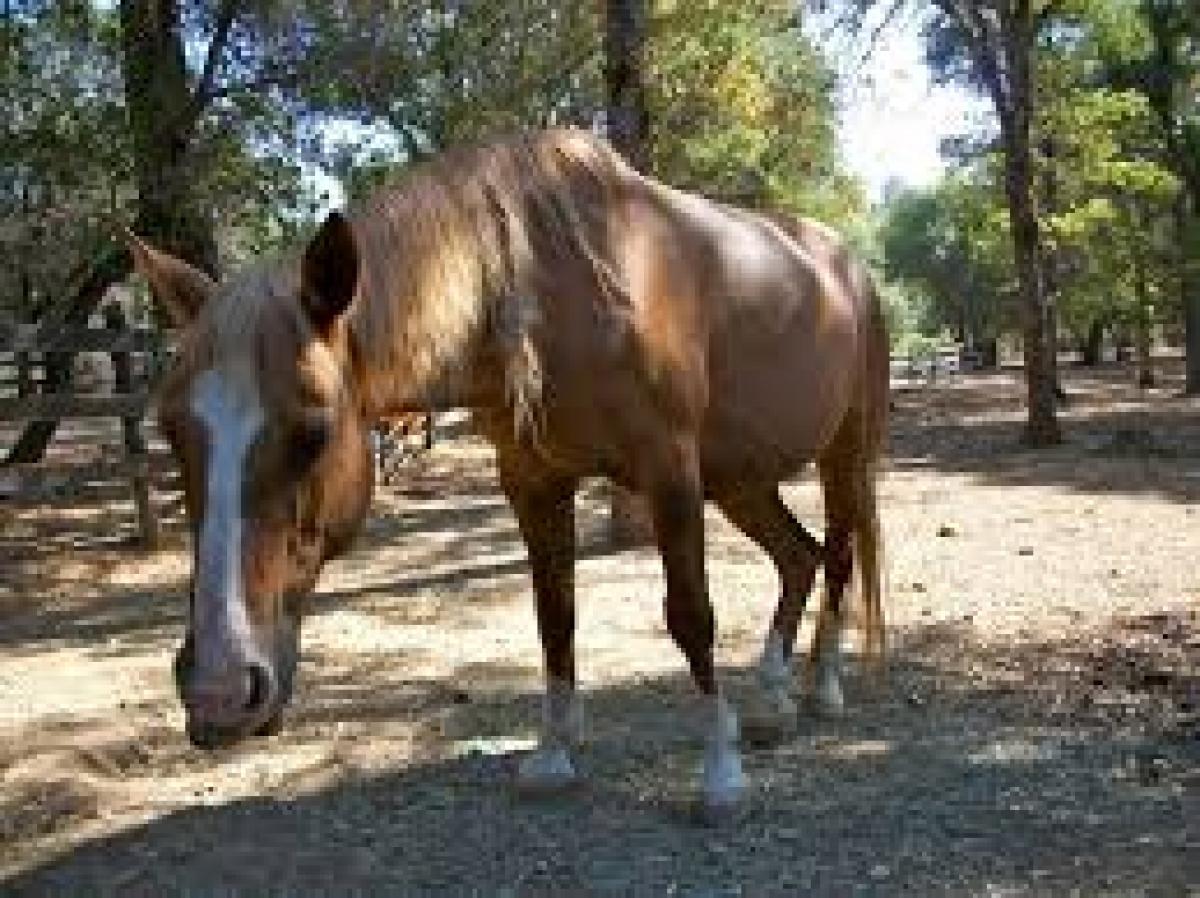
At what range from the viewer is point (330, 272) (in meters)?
3.27

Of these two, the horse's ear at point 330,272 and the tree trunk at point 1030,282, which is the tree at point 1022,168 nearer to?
the tree trunk at point 1030,282

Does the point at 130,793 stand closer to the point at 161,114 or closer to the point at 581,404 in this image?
the point at 581,404

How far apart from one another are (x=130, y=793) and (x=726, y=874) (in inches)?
84.7

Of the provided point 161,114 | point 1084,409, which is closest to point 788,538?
point 161,114

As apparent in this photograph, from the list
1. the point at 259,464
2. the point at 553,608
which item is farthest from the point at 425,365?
the point at 553,608

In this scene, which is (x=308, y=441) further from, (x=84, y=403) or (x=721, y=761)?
(x=84, y=403)

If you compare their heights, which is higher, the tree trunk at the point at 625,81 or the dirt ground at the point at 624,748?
the tree trunk at the point at 625,81

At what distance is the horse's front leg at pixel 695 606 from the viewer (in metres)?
4.32

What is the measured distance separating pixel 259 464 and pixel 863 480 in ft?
11.2

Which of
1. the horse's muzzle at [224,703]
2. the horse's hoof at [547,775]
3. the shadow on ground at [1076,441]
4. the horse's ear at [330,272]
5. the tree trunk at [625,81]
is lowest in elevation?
the shadow on ground at [1076,441]

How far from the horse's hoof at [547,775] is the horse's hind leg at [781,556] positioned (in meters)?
1.08

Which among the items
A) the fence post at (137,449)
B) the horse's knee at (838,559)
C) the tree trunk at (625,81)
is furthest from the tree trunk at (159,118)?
the horse's knee at (838,559)

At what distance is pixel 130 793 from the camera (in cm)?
502

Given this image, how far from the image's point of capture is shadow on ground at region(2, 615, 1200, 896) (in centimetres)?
401
